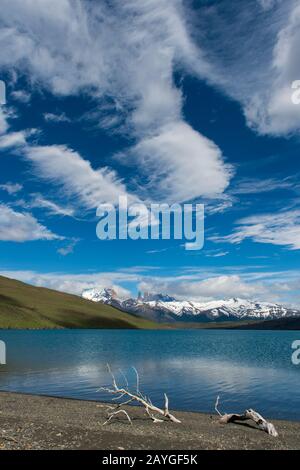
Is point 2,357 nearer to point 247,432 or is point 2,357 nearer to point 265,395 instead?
point 265,395

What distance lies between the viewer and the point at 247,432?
3019cm

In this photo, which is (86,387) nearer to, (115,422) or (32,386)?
(32,386)

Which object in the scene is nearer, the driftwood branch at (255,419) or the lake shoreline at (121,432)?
the lake shoreline at (121,432)

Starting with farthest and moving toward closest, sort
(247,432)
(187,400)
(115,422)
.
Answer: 1. (187,400)
2. (115,422)
3. (247,432)

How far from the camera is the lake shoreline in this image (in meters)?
24.7

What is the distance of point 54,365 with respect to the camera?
78562 millimetres

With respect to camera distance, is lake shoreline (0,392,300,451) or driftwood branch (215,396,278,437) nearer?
lake shoreline (0,392,300,451)

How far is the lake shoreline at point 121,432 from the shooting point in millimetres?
24672

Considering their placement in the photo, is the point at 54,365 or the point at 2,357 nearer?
the point at 54,365

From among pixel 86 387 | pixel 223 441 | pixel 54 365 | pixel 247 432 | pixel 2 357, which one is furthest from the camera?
pixel 2 357

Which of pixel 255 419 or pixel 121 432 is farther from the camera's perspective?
pixel 255 419

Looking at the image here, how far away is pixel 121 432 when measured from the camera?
2841 centimetres
